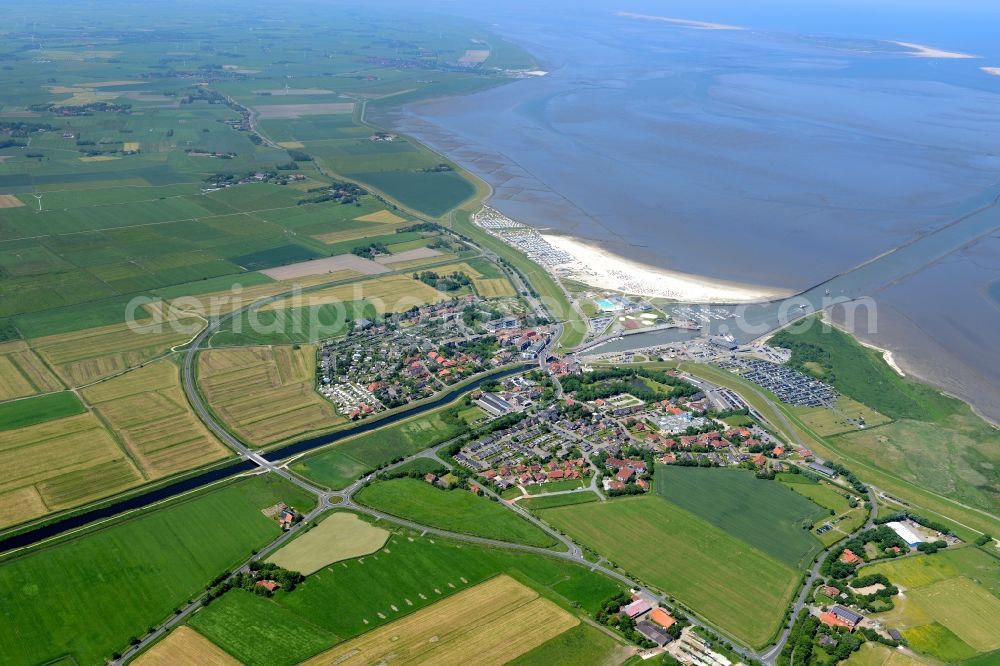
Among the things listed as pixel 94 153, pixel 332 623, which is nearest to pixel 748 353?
pixel 332 623

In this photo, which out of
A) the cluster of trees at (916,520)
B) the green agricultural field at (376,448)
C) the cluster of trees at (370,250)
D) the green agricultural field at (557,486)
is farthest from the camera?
the cluster of trees at (370,250)

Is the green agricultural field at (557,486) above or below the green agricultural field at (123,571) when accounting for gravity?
above

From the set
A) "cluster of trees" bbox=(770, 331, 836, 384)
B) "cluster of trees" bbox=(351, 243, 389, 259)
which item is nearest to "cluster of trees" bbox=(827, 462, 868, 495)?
"cluster of trees" bbox=(770, 331, 836, 384)

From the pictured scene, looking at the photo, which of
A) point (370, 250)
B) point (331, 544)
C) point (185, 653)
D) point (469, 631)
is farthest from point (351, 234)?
point (185, 653)

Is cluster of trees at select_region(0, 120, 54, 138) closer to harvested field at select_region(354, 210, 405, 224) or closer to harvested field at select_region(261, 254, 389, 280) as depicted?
harvested field at select_region(354, 210, 405, 224)

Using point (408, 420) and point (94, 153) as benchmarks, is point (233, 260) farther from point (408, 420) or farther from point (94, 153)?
point (94, 153)

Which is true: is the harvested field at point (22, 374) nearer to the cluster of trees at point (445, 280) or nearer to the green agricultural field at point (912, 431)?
the cluster of trees at point (445, 280)

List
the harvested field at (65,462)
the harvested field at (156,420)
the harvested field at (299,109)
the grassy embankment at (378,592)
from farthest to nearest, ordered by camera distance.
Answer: the harvested field at (299,109) < the harvested field at (156,420) < the harvested field at (65,462) < the grassy embankment at (378,592)

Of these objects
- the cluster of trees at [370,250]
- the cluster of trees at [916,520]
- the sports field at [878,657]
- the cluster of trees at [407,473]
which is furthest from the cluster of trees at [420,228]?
the sports field at [878,657]
